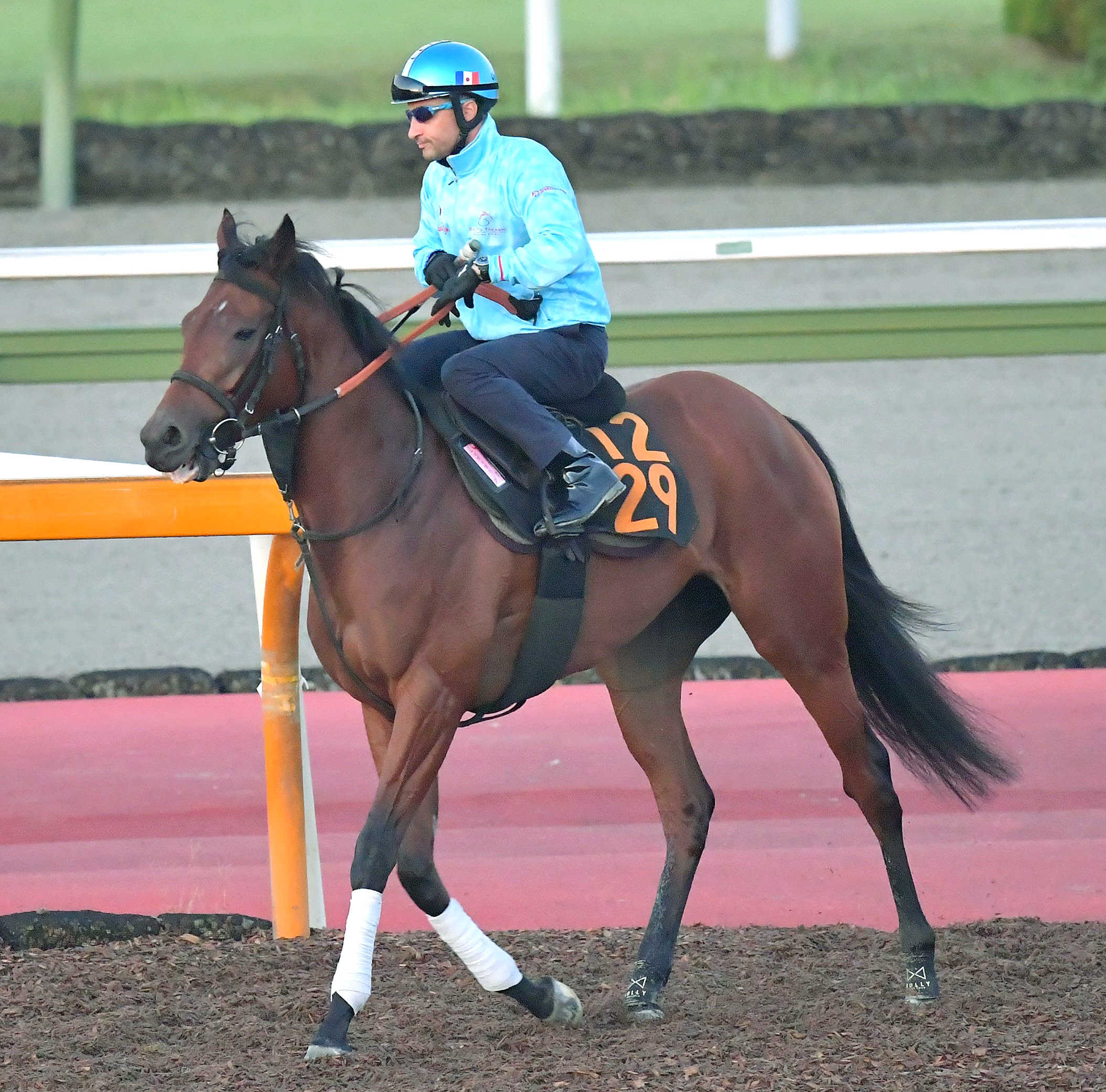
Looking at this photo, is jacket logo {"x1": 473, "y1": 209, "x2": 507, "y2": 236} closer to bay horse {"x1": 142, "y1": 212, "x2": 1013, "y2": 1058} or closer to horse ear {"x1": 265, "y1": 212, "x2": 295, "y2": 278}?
bay horse {"x1": 142, "y1": 212, "x2": 1013, "y2": 1058}

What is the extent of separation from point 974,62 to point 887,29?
1054mm

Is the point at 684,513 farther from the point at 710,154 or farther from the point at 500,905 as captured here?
the point at 710,154

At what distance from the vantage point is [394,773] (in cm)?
344

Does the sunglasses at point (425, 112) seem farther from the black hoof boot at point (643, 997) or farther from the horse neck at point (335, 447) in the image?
the black hoof boot at point (643, 997)

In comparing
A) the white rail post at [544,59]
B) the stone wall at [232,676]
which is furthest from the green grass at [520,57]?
the stone wall at [232,676]

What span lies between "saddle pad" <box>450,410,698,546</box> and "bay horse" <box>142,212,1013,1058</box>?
0.05 meters

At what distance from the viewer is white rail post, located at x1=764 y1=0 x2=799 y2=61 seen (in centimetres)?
1368

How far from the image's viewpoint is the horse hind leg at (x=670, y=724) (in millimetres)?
4094

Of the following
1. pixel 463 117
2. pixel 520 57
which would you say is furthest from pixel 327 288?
pixel 520 57

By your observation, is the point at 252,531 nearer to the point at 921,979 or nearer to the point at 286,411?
the point at 286,411

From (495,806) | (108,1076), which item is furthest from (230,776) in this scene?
(108,1076)

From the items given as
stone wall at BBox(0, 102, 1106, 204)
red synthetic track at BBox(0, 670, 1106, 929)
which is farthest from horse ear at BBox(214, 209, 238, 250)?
stone wall at BBox(0, 102, 1106, 204)

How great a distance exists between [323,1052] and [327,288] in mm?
1613

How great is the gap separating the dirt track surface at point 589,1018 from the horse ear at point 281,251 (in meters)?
1.65
